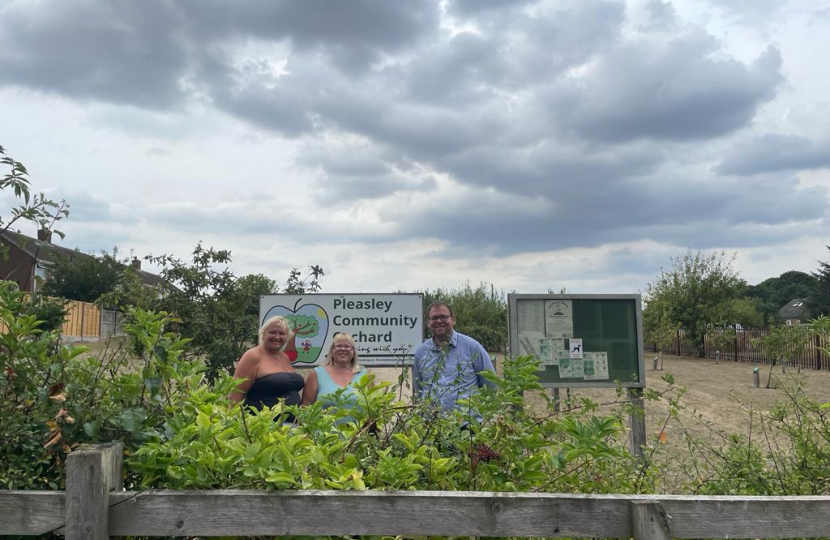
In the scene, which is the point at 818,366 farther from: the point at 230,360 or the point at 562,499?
the point at 562,499

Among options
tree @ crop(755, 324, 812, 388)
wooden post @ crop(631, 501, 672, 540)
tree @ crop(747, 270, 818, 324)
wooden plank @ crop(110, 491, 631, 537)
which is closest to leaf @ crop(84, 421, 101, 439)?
wooden plank @ crop(110, 491, 631, 537)

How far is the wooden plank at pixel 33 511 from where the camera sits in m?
2.12

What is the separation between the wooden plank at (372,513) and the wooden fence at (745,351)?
1009 inches

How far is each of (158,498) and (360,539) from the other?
72 centimetres

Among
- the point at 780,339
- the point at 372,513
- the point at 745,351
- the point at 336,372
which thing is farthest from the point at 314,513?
the point at 745,351

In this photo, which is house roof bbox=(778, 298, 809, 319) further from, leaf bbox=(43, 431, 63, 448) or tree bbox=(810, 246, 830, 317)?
leaf bbox=(43, 431, 63, 448)

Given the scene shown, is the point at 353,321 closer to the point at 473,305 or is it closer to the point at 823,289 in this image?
the point at 473,305

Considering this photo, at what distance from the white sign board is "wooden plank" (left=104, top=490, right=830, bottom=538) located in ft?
19.1

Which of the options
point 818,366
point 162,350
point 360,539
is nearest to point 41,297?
point 162,350

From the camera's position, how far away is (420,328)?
8078mm

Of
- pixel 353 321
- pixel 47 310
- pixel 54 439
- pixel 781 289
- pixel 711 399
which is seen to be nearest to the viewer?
pixel 54 439

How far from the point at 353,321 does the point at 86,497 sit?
596cm

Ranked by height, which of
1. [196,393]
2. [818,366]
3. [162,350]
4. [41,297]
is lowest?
[818,366]

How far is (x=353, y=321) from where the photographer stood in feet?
26.4
